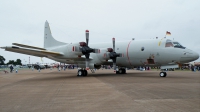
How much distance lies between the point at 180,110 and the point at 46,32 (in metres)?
24.4

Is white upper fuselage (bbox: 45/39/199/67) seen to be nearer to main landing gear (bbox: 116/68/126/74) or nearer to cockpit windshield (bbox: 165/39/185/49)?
cockpit windshield (bbox: 165/39/185/49)

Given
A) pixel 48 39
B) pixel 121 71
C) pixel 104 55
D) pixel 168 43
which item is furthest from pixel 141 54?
pixel 48 39

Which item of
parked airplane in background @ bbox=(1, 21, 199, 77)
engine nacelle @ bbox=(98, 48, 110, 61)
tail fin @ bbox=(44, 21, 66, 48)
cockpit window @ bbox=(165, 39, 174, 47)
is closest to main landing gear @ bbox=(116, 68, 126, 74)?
parked airplane in background @ bbox=(1, 21, 199, 77)

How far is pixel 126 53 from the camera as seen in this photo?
21.2 meters

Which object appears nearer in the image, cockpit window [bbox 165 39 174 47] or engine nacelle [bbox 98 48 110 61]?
cockpit window [bbox 165 39 174 47]

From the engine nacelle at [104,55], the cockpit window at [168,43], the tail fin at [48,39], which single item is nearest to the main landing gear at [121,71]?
the engine nacelle at [104,55]

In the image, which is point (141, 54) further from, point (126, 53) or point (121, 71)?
point (121, 71)

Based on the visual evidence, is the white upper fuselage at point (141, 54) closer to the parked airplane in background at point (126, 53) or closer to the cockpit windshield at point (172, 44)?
the parked airplane in background at point (126, 53)

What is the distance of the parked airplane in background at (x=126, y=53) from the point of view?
690 inches

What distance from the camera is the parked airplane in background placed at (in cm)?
1753

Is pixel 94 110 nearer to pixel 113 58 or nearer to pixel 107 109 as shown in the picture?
pixel 107 109

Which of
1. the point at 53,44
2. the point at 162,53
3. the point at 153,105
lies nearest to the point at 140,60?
the point at 162,53

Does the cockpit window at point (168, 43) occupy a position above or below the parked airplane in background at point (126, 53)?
above

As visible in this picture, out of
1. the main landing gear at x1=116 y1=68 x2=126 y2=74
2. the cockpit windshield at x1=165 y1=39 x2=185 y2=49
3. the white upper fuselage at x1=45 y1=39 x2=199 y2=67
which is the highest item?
the cockpit windshield at x1=165 y1=39 x2=185 y2=49
